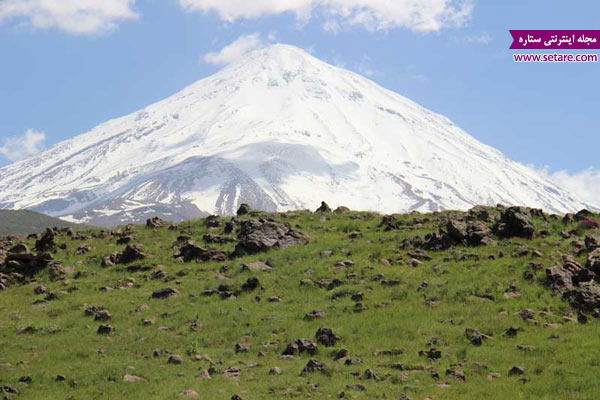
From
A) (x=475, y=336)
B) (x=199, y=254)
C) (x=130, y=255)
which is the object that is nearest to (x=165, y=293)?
(x=199, y=254)

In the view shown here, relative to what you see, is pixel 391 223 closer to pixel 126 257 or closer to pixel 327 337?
pixel 126 257

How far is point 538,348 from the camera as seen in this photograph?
1816 centimetres

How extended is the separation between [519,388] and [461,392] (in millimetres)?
1324

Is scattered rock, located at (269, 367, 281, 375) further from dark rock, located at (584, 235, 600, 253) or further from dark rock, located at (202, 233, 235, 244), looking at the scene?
dark rock, located at (202, 233, 235, 244)

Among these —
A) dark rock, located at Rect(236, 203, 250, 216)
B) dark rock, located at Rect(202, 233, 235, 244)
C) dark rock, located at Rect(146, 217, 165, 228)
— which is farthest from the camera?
dark rock, located at Rect(236, 203, 250, 216)

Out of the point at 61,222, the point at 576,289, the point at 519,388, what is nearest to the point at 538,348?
the point at 519,388

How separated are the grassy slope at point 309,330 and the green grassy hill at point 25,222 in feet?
427

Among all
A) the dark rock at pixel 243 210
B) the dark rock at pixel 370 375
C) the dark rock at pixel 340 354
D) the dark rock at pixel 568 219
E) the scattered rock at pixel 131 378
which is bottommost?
the scattered rock at pixel 131 378

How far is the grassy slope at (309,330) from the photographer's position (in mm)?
16719

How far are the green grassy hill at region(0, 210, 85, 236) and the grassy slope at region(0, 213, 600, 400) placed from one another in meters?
130

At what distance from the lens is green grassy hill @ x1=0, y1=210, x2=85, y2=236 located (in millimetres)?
152625

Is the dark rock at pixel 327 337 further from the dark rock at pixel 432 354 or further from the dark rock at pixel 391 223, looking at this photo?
the dark rock at pixel 391 223

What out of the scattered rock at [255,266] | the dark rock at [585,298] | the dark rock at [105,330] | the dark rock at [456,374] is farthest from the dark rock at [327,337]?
the scattered rock at [255,266]

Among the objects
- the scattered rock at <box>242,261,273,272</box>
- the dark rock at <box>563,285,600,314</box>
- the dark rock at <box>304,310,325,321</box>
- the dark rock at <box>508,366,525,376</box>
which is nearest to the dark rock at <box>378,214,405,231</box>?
the scattered rock at <box>242,261,273,272</box>
